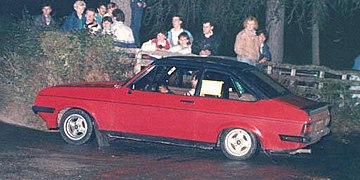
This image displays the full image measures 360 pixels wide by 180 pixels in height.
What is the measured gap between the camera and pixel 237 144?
12594mm

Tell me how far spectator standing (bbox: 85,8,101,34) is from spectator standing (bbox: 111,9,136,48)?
1.11 feet

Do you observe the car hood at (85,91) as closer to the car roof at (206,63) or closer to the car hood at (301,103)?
the car roof at (206,63)

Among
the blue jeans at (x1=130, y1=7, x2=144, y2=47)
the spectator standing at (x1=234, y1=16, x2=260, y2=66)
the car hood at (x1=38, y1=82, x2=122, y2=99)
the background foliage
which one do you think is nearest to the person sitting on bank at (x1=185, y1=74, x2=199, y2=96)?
the car hood at (x1=38, y1=82, x2=122, y2=99)

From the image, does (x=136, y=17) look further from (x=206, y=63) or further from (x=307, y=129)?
(x=307, y=129)

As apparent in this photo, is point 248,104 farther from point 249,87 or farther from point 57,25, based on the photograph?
point 57,25

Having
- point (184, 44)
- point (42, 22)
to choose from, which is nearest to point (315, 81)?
point (184, 44)

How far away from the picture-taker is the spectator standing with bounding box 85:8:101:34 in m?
16.5

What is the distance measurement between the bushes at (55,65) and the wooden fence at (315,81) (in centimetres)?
76

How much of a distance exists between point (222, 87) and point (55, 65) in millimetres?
4154

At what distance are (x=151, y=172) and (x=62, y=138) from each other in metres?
2.84

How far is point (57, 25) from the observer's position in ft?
57.3

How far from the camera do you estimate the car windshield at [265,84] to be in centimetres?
1277

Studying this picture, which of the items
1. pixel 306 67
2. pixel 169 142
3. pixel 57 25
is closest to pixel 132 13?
pixel 57 25

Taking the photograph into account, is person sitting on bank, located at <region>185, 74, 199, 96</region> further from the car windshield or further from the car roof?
the car windshield
